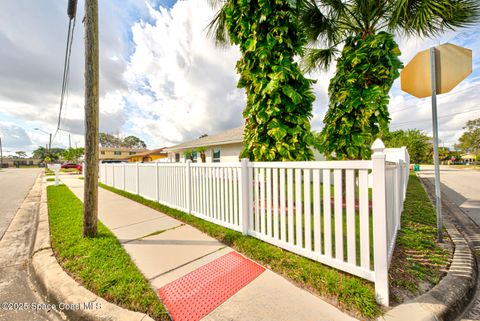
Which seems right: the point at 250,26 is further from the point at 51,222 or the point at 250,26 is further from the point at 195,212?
the point at 51,222

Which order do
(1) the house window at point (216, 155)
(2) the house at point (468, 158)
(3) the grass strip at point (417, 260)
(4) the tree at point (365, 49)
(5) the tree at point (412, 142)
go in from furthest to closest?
(2) the house at point (468, 158), (5) the tree at point (412, 142), (1) the house window at point (216, 155), (4) the tree at point (365, 49), (3) the grass strip at point (417, 260)

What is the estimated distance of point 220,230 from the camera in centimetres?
373

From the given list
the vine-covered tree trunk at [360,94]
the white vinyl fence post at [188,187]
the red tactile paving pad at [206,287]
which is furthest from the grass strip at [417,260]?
the white vinyl fence post at [188,187]

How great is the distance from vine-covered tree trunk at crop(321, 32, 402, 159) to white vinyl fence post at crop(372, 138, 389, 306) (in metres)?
3.41

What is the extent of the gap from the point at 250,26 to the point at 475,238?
5891 mm

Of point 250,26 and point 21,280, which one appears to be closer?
point 21,280

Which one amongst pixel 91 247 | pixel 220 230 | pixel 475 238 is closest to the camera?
pixel 91 247

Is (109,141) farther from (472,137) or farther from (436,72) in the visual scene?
(472,137)

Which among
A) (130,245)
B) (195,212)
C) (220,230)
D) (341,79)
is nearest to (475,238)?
(341,79)

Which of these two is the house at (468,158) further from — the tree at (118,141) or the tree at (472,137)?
the tree at (118,141)

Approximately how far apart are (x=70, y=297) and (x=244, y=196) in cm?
240

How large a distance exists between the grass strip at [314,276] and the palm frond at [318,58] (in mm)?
5844

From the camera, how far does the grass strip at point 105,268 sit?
1924 mm

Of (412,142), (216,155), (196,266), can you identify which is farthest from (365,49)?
(412,142)
